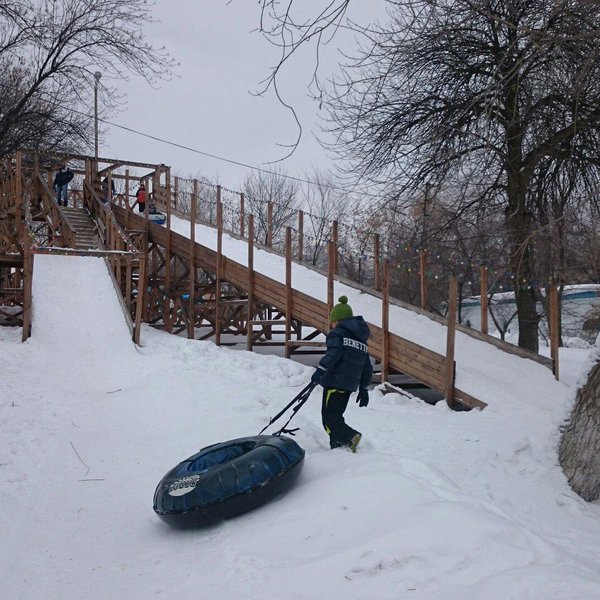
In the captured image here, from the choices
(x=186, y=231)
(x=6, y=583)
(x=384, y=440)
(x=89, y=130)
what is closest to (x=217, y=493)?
(x=6, y=583)

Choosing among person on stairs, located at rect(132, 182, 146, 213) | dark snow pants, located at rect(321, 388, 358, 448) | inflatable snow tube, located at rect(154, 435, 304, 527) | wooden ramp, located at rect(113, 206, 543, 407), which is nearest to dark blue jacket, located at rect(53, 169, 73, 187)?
person on stairs, located at rect(132, 182, 146, 213)

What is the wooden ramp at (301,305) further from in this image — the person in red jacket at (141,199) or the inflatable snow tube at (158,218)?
the person in red jacket at (141,199)

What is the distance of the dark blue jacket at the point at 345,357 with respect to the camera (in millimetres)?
5805

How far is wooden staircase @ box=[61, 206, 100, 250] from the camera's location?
57.6ft

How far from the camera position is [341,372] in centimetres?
585

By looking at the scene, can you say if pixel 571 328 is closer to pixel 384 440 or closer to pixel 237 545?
pixel 384 440

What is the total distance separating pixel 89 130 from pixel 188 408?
13454mm

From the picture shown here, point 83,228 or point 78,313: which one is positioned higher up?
point 83,228

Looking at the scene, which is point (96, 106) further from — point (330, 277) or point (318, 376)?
point (318, 376)

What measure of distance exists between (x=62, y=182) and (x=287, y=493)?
17870 mm

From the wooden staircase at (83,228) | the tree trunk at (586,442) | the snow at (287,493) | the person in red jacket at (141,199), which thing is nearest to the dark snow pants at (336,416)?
the snow at (287,493)

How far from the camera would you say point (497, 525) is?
3473 mm

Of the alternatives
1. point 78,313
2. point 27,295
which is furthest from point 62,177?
point 27,295

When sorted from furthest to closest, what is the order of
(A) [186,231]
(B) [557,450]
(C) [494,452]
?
(A) [186,231], (C) [494,452], (B) [557,450]
